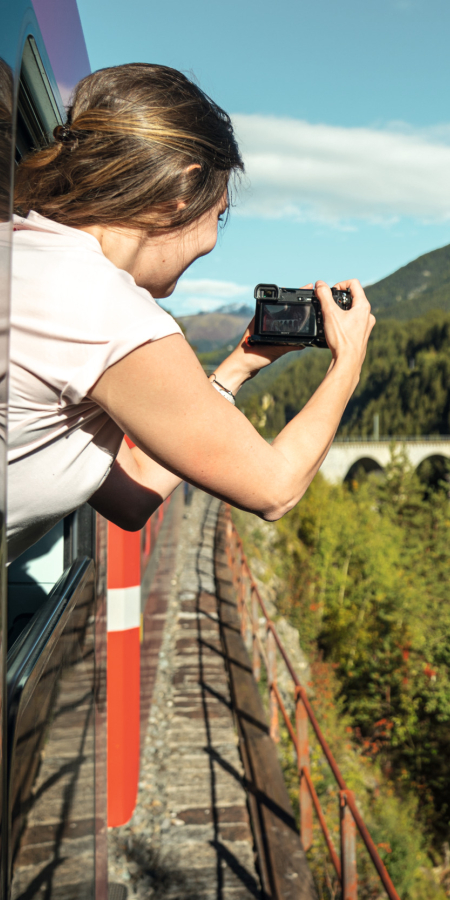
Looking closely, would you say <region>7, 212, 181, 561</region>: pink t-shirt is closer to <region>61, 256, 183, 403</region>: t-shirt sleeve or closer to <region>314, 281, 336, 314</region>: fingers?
<region>61, 256, 183, 403</region>: t-shirt sleeve

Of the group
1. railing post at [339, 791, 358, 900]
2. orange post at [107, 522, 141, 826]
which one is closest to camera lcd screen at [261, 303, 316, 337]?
orange post at [107, 522, 141, 826]

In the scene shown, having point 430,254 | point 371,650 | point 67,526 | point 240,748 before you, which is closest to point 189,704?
point 240,748

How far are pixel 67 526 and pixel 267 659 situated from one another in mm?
4265

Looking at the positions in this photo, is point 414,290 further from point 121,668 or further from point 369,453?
point 121,668

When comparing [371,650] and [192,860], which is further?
[371,650]

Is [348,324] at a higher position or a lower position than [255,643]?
higher

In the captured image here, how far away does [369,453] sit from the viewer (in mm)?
57656

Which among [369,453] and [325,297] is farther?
[369,453]

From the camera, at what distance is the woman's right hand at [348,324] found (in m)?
1.15

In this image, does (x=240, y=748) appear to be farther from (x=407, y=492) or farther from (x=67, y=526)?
(x=407, y=492)

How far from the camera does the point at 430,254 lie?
188375 millimetres

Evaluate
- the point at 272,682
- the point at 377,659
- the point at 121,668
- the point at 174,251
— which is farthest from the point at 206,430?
the point at 377,659

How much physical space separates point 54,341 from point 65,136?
0.39m

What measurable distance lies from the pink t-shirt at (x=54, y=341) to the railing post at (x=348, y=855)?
275 centimetres
